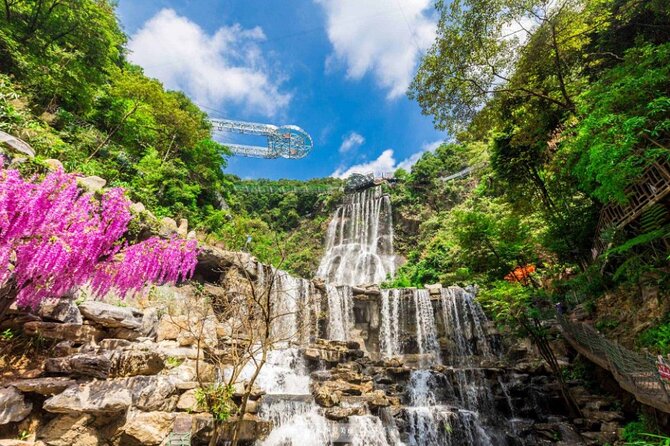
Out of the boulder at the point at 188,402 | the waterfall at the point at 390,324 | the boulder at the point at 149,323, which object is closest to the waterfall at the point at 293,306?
the waterfall at the point at 390,324

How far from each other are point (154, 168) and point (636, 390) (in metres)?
18.7

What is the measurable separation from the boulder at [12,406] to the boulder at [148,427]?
1454mm

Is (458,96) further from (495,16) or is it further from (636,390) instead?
(636,390)

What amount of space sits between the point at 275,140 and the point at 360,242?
17981mm

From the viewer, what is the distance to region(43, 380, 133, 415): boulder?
495 centimetres

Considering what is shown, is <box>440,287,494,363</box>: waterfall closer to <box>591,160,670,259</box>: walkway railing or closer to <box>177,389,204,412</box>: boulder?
<box>591,160,670,259</box>: walkway railing

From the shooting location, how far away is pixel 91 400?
16.8 feet

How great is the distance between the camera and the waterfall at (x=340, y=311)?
16719 millimetres

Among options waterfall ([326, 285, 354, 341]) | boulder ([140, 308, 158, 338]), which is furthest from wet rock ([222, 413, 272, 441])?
waterfall ([326, 285, 354, 341])

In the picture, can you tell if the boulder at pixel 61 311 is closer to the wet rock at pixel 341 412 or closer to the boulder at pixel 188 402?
the boulder at pixel 188 402

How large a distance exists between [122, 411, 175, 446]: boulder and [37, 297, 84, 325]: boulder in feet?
8.63

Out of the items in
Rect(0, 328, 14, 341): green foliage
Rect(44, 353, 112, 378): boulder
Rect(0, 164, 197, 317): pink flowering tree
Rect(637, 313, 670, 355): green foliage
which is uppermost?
Rect(0, 164, 197, 317): pink flowering tree

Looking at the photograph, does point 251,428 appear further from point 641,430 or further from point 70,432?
point 641,430

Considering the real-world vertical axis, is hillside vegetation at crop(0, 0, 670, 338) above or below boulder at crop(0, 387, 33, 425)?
above
